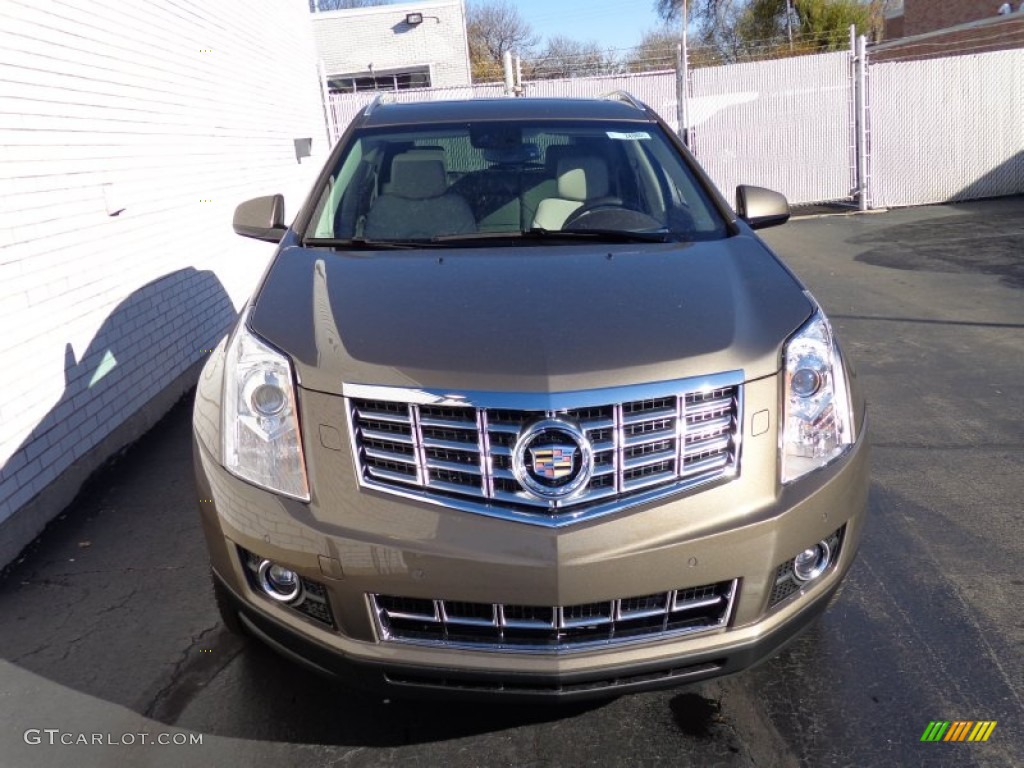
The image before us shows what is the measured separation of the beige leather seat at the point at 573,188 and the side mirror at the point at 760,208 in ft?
2.08

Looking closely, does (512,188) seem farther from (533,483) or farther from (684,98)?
(684,98)

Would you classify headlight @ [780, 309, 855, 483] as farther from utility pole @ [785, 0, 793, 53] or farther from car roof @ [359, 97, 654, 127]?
utility pole @ [785, 0, 793, 53]

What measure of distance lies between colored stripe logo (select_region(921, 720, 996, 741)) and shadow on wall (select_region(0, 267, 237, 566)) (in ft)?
11.9

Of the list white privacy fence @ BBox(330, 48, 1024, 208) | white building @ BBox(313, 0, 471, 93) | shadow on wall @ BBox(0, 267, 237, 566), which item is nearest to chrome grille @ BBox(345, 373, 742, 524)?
shadow on wall @ BBox(0, 267, 237, 566)

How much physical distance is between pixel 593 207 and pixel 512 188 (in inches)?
14.5

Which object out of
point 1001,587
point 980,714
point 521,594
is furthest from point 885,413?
point 521,594

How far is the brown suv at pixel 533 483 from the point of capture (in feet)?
7.27

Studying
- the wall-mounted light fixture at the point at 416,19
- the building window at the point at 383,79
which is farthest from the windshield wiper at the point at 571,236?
the wall-mounted light fixture at the point at 416,19

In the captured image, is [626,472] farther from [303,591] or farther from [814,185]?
[814,185]

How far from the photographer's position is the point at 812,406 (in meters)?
2.47

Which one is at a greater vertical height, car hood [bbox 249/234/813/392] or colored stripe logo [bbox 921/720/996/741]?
car hood [bbox 249/234/813/392]

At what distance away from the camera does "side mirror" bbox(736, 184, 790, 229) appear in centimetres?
396

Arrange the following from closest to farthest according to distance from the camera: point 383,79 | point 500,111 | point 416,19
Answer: point 500,111, point 416,19, point 383,79

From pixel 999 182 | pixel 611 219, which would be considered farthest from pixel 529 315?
pixel 999 182
